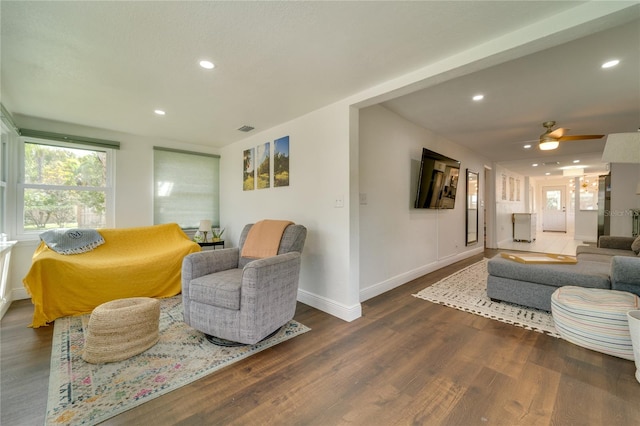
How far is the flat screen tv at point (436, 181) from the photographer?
3689 mm

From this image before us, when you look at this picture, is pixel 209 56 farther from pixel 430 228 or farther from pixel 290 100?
pixel 430 228

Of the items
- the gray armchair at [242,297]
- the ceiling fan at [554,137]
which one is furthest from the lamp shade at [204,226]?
the ceiling fan at [554,137]

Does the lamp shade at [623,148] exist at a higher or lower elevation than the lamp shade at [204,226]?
higher

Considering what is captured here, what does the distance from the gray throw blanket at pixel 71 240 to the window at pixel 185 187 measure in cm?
99

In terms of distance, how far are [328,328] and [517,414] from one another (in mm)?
1400

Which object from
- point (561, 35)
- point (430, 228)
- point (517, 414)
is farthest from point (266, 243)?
point (430, 228)

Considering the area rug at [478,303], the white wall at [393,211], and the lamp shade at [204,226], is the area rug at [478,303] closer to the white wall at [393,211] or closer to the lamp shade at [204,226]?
the white wall at [393,211]

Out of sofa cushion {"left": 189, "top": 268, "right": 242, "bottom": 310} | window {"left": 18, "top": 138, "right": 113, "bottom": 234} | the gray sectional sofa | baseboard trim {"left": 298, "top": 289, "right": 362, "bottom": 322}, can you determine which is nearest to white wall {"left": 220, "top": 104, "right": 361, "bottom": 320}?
baseboard trim {"left": 298, "top": 289, "right": 362, "bottom": 322}

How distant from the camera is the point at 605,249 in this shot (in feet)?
12.3

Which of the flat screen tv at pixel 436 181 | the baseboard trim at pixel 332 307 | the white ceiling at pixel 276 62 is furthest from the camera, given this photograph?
the flat screen tv at pixel 436 181

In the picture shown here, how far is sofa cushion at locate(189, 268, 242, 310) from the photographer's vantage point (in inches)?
75.9

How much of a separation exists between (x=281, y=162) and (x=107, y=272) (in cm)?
231

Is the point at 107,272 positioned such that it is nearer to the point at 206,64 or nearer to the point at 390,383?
the point at 206,64

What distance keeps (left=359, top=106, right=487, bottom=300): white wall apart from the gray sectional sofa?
108 centimetres
